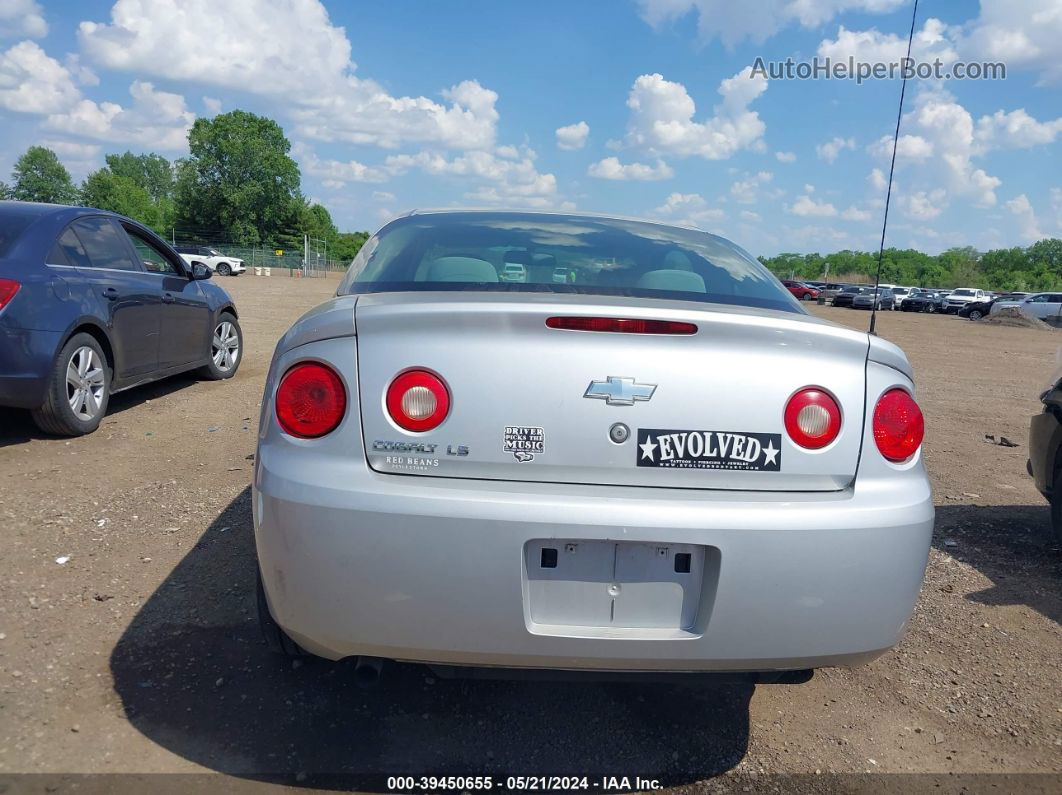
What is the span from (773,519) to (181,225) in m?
90.3

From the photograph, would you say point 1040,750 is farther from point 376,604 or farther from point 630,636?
point 376,604

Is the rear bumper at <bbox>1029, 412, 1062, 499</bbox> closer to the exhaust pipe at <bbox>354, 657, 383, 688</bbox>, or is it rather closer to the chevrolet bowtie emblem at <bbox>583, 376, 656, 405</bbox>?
the chevrolet bowtie emblem at <bbox>583, 376, 656, 405</bbox>

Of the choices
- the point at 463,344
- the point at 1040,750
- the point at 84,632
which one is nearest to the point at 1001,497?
the point at 1040,750

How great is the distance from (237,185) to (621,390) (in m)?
84.7

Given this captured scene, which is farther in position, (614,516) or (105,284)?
(105,284)

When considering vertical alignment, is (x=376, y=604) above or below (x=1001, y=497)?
above

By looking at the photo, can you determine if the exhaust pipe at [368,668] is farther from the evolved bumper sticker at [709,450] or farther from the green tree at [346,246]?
the green tree at [346,246]

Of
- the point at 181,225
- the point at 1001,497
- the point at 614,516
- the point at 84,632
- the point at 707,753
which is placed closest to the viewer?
the point at 614,516

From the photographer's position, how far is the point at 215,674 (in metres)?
2.81

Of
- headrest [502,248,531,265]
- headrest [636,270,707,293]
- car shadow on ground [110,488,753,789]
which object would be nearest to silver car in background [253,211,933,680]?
car shadow on ground [110,488,753,789]

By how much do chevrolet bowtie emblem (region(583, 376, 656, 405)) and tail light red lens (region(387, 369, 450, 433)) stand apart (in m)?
0.39

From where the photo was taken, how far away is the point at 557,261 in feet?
10.1

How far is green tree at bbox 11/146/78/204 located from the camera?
343 ft

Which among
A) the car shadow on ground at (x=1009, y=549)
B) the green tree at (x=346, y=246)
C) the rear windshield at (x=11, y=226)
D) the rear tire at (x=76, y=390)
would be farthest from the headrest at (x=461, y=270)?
the green tree at (x=346, y=246)
